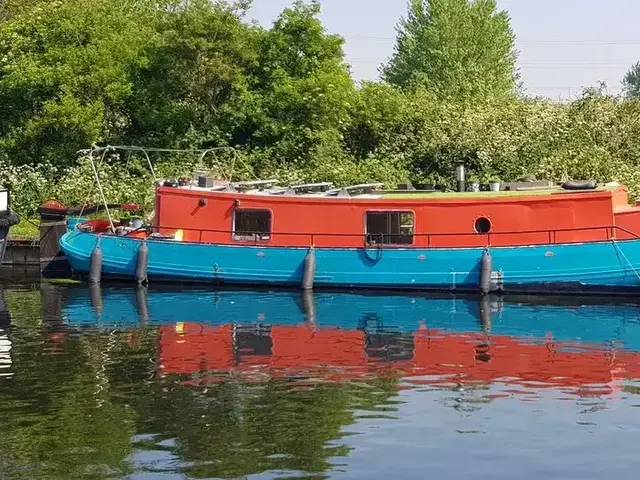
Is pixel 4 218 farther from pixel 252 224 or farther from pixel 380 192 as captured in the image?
pixel 380 192

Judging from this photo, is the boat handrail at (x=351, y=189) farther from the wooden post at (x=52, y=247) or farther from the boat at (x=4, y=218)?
the boat at (x=4, y=218)

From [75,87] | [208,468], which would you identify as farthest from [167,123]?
[208,468]

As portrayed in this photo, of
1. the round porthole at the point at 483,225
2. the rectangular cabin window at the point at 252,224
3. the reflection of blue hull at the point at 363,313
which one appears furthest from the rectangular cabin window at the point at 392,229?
the rectangular cabin window at the point at 252,224

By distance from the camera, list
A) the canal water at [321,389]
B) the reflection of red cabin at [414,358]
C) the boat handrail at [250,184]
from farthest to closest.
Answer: the boat handrail at [250,184] → the reflection of red cabin at [414,358] → the canal water at [321,389]

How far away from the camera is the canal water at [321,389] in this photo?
1227 cm

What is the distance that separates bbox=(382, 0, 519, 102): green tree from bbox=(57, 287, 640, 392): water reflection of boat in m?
32.2

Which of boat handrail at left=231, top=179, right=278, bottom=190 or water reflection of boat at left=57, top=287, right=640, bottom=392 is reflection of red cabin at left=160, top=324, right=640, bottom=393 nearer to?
water reflection of boat at left=57, top=287, right=640, bottom=392

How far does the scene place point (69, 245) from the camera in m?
28.0

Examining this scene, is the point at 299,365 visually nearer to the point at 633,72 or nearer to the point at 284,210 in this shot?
the point at 284,210

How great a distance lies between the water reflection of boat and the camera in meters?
17.1

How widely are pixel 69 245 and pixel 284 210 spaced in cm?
559

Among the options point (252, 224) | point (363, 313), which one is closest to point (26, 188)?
point (252, 224)

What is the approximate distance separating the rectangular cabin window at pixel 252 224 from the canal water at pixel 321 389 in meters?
2.44

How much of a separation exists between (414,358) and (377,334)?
243cm
